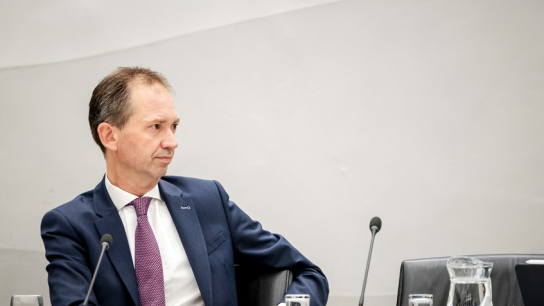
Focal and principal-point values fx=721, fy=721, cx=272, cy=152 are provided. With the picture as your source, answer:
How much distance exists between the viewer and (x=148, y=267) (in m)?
2.36

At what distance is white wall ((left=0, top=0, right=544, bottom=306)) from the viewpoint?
3055mm

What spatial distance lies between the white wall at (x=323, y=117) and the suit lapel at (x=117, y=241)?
0.85 m

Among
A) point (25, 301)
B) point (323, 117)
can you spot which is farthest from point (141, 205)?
point (323, 117)

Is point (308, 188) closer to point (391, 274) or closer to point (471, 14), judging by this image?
point (391, 274)

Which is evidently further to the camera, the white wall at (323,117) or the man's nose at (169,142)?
the white wall at (323,117)

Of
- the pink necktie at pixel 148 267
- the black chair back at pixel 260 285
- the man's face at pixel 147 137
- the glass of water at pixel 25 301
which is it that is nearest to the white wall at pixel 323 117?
the black chair back at pixel 260 285

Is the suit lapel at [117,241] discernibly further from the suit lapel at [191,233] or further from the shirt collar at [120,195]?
the suit lapel at [191,233]

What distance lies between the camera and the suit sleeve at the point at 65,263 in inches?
85.7

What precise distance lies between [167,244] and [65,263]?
358mm

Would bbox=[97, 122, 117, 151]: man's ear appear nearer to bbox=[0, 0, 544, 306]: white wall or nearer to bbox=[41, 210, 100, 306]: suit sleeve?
bbox=[41, 210, 100, 306]: suit sleeve

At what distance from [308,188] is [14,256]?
1.36 m

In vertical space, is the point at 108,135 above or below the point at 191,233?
above

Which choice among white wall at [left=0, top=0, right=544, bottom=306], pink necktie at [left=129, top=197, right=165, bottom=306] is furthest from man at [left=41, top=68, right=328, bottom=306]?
white wall at [left=0, top=0, right=544, bottom=306]

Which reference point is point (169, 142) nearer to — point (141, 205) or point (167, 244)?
point (141, 205)
